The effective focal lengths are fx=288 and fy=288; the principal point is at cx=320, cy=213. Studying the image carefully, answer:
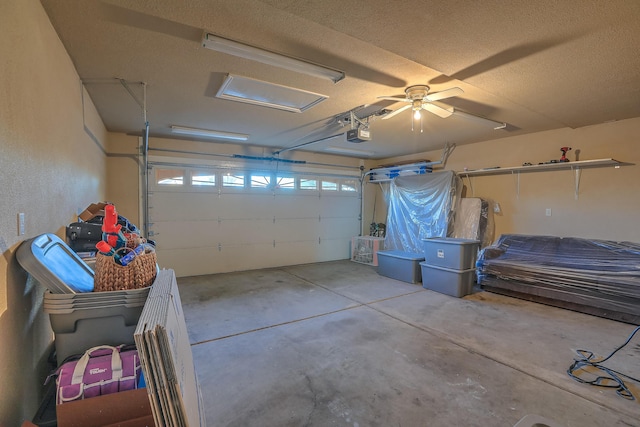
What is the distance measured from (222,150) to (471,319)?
5.02m

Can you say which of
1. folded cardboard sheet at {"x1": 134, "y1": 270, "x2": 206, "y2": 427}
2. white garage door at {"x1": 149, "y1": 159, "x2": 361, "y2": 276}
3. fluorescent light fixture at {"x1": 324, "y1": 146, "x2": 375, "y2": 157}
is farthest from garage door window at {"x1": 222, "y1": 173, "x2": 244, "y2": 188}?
folded cardboard sheet at {"x1": 134, "y1": 270, "x2": 206, "y2": 427}

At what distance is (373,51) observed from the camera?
223cm

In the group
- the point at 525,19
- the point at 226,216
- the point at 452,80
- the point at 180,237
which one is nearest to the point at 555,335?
the point at 452,80

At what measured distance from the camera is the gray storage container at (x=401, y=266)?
505 centimetres

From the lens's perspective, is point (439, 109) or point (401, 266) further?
point (401, 266)

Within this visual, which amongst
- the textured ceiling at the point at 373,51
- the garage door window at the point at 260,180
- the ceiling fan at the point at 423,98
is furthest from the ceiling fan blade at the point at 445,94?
the garage door window at the point at 260,180

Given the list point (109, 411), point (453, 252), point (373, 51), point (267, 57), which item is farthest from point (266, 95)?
point (453, 252)

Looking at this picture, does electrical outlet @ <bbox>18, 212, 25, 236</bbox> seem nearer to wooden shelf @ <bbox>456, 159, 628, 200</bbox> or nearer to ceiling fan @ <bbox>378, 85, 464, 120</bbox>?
ceiling fan @ <bbox>378, 85, 464, 120</bbox>

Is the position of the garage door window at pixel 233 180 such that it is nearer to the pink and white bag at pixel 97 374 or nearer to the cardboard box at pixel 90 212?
the cardboard box at pixel 90 212

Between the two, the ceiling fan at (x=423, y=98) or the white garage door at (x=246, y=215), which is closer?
the ceiling fan at (x=423, y=98)

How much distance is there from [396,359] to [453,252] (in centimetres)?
232

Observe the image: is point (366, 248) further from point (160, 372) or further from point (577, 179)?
point (160, 372)

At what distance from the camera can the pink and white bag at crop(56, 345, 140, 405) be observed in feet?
3.93

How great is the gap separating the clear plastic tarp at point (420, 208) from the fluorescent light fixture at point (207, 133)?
3.51 metres
